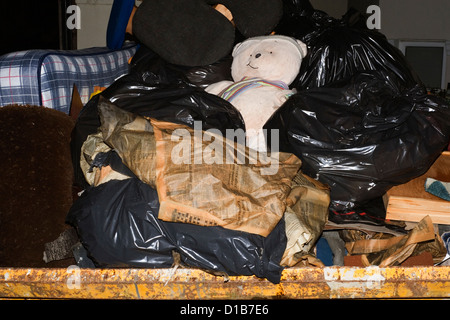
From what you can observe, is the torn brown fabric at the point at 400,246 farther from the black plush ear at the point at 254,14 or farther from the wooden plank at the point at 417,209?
the black plush ear at the point at 254,14

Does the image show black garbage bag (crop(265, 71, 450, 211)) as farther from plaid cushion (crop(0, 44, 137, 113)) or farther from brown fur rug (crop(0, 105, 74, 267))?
plaid cushion (crop(0, 44, 137, 113))

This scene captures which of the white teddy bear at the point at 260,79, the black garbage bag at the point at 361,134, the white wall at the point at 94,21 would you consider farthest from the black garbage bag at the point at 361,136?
the white wall at the point at 94,21

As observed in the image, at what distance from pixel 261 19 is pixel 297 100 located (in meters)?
0.72

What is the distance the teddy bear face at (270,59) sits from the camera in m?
1.90

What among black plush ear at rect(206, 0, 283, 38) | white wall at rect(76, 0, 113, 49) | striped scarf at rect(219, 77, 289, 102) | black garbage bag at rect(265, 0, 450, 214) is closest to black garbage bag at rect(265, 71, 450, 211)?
black garbage bag at rect(265, 0, 450, 214)

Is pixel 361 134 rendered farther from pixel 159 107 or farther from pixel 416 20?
pixel 416 20

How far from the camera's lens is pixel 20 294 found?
1.27 meters

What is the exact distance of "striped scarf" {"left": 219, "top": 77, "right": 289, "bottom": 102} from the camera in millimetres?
1800

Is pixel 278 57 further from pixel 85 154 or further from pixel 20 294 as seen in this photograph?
pixel 20 294

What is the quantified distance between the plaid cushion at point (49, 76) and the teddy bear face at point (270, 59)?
29.6 inches

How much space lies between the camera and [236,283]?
1.24m

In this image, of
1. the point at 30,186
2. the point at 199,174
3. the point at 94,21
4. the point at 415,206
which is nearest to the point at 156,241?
the point at 199,174

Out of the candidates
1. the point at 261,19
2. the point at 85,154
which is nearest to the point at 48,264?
the point at 85,154

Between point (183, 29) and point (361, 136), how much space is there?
0.96 meters
